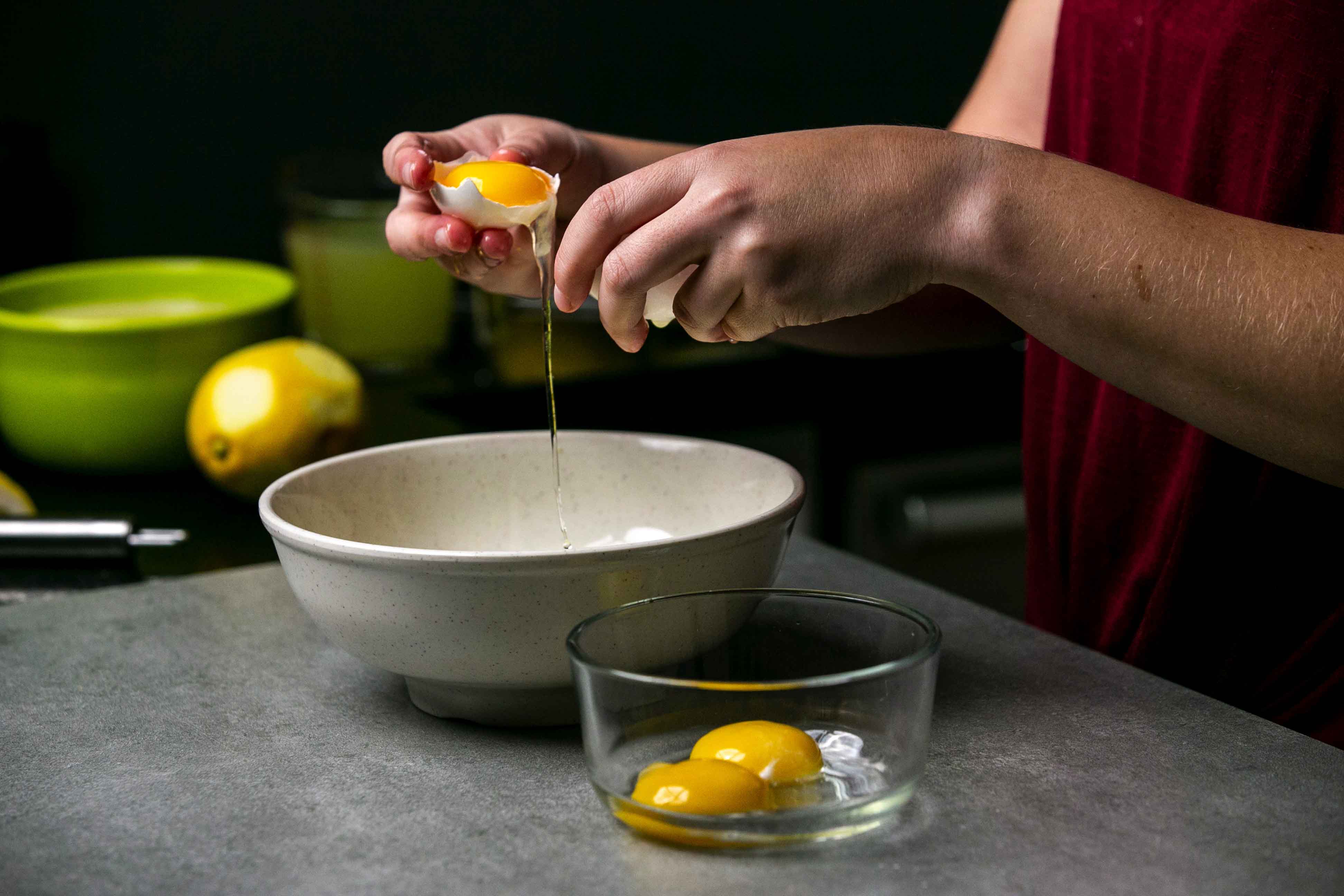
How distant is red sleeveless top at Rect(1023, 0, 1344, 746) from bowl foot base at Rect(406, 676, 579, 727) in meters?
0.53

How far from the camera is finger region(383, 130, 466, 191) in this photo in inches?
36.4

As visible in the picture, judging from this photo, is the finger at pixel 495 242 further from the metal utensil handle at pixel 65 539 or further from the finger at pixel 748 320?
the metal utensil handle at pixel 65 539

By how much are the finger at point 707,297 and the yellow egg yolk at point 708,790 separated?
0.26 m

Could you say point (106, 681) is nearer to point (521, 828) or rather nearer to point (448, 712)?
point (448, 712)

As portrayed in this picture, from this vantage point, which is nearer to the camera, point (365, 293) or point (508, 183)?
point (508, 183)

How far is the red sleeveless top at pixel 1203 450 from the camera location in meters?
0.94

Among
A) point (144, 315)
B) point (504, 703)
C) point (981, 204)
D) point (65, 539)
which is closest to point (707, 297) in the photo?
point (981, 204)

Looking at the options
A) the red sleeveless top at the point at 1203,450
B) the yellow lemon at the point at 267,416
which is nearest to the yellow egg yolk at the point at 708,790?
the red sleeveless top at the point at 1203,450

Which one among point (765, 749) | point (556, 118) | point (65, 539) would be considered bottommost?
point (65, 539)

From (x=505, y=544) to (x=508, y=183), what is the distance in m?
0.28

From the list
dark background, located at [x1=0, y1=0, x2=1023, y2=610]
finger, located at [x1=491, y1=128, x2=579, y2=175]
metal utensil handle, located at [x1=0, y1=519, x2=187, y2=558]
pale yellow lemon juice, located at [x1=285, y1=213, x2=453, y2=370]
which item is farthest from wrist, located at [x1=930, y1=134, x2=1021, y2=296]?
pale yellow lemon juice, located at [x1=285, y1=213, x2=453, y2=370]

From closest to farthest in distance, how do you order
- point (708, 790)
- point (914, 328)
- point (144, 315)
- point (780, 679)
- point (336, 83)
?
point (708, 790)
point (780, 679)
point (914, 328)
point (144, 315)
point (336, 83)

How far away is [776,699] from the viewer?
604 mm

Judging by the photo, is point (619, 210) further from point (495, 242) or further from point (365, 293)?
point (365, 293)
